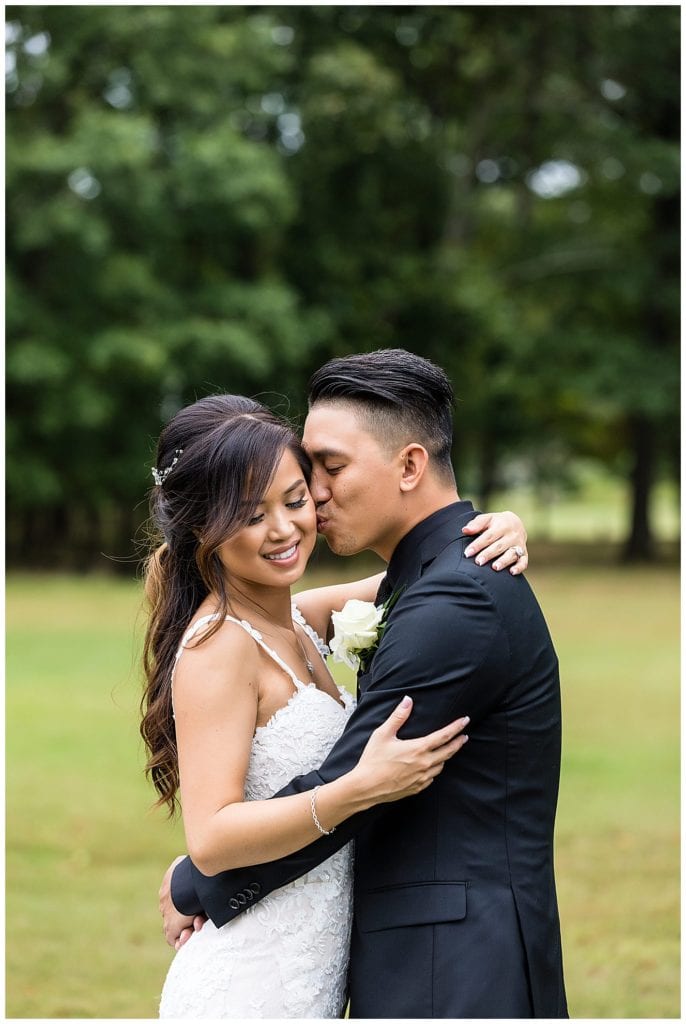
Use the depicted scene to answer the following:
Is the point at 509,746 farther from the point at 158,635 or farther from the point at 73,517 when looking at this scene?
the point at 73,517

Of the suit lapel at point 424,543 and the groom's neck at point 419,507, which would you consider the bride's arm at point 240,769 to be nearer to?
the suit lapel at point 424,543

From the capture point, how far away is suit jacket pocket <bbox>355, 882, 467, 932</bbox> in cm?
280

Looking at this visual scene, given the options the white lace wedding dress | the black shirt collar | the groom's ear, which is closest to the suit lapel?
the black shirt collar

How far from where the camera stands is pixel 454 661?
2.78 meters

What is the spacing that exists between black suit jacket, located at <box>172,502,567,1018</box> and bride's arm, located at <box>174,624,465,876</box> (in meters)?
0.05

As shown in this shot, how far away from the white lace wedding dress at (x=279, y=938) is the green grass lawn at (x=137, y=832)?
0.77 metres

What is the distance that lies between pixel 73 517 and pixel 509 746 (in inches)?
1145

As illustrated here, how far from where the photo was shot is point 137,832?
941 cm

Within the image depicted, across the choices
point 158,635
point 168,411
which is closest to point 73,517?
point 168,411

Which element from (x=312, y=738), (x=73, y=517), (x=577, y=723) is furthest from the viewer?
(x=73, y=517)

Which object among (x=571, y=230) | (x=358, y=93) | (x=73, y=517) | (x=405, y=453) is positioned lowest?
(x=73, y=517)

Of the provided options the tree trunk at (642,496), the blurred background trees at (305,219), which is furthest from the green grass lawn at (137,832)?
the tree trunk at (642,496)

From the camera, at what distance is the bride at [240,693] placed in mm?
2898

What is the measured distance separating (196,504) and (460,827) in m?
1.04
